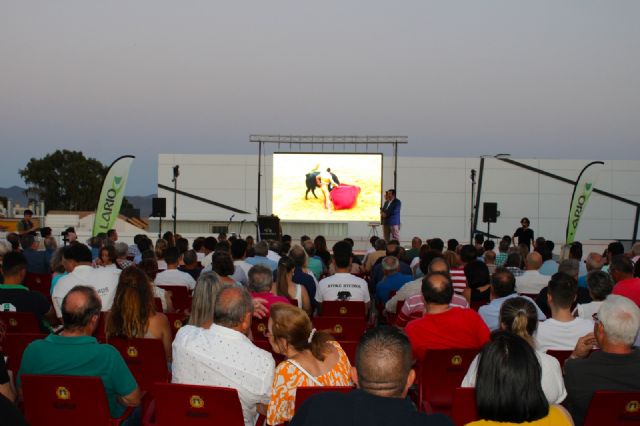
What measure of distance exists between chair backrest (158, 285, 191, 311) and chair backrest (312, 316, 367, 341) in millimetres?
1884

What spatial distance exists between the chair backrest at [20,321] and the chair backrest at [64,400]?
169 cm

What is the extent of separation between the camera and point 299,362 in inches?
128

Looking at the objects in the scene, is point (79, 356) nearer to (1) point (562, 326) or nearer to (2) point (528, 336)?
(2) point (528, 336)

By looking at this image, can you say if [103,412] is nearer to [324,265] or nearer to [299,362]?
[299,362]

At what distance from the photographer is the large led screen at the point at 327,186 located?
23.0 metres

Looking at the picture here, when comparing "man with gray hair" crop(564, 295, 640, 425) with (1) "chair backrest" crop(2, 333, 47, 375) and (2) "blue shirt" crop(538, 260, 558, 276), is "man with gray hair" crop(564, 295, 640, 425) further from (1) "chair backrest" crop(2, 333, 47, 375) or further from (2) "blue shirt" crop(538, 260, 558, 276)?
(2) "blue shirt" crop(538, 260, 558, 276)

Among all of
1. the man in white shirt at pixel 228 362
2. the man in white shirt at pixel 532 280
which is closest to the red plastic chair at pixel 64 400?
the man in white shirt at pixel 228 362

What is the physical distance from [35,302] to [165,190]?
24.4 metres

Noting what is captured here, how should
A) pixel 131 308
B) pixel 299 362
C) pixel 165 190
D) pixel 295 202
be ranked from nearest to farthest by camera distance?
pixel 299 362 < pixel 131 308 < pixel 295 202 < pixel 165 190

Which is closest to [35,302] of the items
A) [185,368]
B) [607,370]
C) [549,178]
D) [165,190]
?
[185,368]

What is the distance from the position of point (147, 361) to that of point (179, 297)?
2.60 m

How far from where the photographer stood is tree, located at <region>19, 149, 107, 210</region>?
193 feet

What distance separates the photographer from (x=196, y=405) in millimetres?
3076

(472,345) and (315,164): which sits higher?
(315,164)
